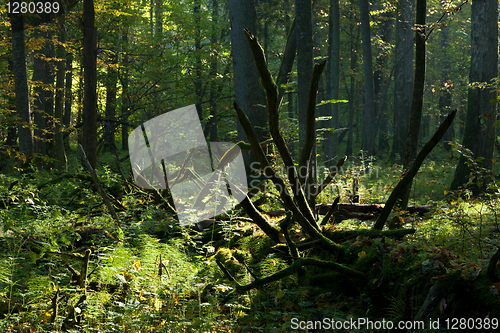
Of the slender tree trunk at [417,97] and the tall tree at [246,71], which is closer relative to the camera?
the slender tree trunk at [417,97]

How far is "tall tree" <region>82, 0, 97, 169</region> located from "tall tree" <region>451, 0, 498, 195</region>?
10434mm

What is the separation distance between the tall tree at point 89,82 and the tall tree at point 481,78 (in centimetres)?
1043

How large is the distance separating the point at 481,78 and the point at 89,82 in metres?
11.3

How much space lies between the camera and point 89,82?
908 centimetres

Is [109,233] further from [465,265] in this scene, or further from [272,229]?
[465,265]

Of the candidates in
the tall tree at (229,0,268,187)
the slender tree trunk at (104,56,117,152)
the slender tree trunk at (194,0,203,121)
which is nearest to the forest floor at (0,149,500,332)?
the tall tree at (229,0,268,187)

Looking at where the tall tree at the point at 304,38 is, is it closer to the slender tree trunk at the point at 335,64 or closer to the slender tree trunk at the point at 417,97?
the slender tree trunk at the point at 417,97

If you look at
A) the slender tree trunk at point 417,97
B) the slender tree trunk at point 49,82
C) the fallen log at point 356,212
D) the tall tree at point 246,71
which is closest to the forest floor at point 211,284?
the fallen log at point 356,212

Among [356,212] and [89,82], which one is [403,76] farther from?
[89,82]

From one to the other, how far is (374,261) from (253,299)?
1.52 metres

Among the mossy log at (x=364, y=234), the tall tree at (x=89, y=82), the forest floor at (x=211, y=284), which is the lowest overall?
the forest floor at (x=211, y=284)

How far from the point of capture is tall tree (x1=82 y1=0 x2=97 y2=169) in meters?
9.05

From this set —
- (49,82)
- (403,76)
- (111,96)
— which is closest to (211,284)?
(49,82)

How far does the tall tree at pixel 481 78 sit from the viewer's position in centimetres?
1016
